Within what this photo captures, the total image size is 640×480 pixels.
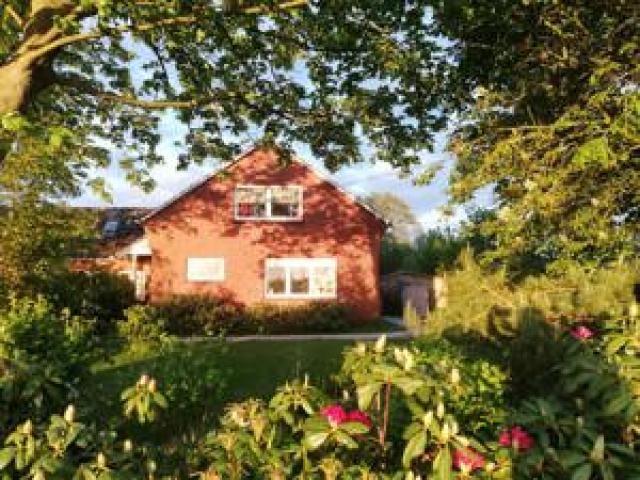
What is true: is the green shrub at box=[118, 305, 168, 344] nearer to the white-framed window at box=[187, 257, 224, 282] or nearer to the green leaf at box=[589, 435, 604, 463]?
the white-framed window at box=[187, 257, 224, 282]

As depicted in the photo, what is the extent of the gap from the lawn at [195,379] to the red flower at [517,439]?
3.96 m

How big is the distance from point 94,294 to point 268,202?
339 inches

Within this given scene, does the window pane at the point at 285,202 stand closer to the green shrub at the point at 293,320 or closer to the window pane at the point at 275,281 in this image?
the window pane at the point at 275,281

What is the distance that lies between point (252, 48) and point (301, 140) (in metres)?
2.23

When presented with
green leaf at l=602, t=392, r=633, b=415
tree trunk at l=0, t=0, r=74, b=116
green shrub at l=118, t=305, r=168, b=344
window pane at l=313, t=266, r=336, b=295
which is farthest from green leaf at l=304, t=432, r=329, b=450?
window pane at l=313, t=266, r=336, b=295

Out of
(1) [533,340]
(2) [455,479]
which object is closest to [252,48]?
(1) [533,340]

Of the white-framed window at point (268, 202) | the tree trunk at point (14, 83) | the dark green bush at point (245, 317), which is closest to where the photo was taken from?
the tree trunk at point (14, 83)

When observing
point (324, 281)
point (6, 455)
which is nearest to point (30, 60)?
point (6, 455)

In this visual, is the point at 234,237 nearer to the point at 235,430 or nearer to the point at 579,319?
the point at 579,319

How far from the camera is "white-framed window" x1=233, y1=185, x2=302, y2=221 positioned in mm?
34156

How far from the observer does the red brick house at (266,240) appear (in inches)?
1332

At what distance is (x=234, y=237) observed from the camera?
3419 centimetres

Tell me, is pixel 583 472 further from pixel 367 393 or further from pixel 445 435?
pixel 367 393

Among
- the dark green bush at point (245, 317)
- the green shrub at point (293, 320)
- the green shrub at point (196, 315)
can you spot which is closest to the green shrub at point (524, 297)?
the green shrub at point (196, 315)
